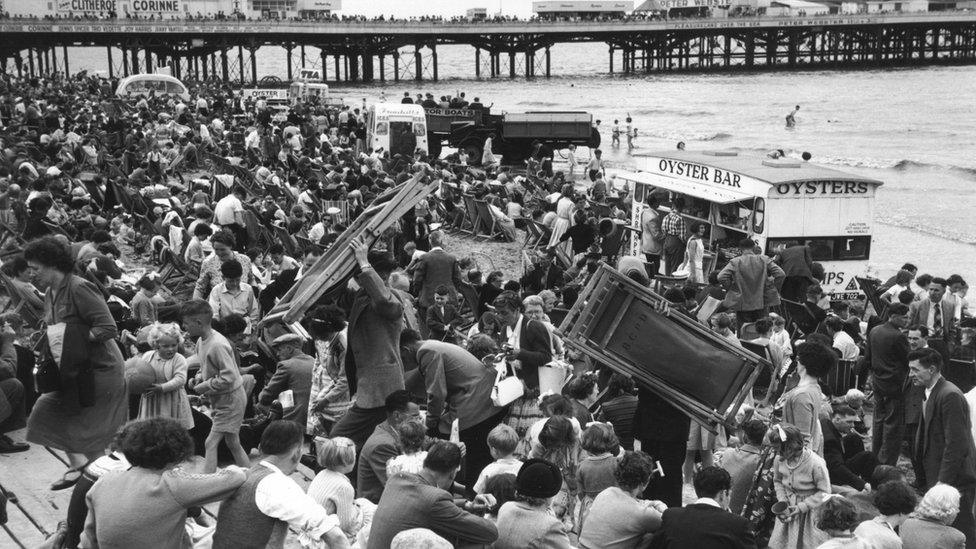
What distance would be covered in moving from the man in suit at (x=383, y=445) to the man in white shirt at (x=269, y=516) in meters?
1.33

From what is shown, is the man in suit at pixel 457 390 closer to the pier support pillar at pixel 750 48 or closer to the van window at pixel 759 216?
the van window at pixel 759 216

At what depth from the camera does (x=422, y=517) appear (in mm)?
5105

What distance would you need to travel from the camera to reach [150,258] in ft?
51.2

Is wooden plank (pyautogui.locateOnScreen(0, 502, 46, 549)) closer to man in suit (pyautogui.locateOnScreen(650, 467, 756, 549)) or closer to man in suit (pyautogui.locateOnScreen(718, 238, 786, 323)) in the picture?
man in suit (pyautogui.locateOnScreen(650, 467, 756, 549))

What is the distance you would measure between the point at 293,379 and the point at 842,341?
5552mm

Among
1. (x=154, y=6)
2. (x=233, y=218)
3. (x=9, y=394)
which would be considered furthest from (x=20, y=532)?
(x=154, y=6)

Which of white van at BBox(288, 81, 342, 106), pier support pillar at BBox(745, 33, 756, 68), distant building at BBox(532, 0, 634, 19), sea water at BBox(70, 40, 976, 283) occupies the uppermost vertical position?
distant building at BBox(532, 0, 634, 19)

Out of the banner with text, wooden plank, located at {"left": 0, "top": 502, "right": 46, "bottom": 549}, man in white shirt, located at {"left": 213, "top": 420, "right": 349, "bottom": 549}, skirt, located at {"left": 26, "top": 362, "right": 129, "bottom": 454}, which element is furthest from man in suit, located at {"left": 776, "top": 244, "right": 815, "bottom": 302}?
the banner with text

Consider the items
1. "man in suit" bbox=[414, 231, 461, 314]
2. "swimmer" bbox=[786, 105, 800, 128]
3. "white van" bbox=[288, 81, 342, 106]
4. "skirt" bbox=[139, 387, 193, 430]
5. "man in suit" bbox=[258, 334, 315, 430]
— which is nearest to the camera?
"skirt" bbox=[139, 387, 193, 430]

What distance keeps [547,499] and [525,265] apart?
912cm

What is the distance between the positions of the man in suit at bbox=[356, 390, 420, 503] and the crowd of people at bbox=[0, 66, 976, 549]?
0.5 inches

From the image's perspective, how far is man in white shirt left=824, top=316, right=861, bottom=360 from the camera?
417 inches

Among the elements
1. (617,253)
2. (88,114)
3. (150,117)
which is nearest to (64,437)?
(617,253)

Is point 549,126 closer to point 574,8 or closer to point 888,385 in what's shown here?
point 888,385
